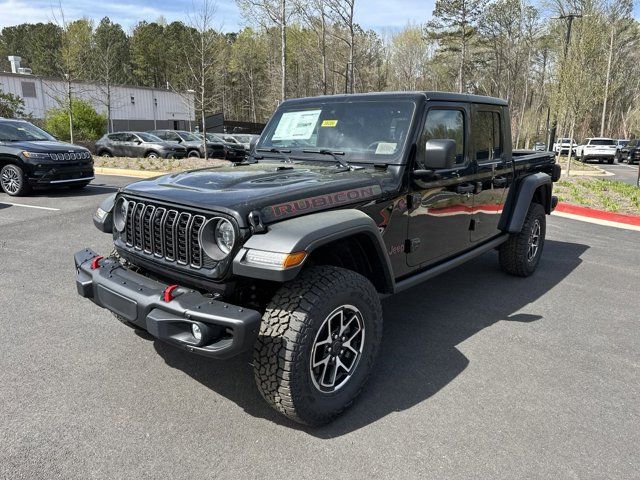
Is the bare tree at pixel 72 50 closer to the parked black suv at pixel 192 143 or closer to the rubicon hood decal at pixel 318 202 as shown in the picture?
the parked black suv at pixel 192 143

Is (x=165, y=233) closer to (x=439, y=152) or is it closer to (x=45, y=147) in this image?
(x=439, y=152)

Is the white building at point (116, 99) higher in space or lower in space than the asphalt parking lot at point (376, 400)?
higher

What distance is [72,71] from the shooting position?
2039 cm

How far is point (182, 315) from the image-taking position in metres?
2.52

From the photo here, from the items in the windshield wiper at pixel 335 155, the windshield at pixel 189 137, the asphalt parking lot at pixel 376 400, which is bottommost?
the asphalt parking lot at pixel 376 400

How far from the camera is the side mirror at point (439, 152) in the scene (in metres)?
3.38

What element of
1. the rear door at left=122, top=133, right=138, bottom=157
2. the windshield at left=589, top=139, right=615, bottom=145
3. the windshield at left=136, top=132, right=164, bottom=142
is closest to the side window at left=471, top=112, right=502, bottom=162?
the windshield at left=136, top=132, right=164, bottom=142

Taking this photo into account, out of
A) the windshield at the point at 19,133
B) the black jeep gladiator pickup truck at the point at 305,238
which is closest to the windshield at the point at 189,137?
the windshield at the point at 19,133

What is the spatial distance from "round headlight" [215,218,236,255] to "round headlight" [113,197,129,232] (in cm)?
94

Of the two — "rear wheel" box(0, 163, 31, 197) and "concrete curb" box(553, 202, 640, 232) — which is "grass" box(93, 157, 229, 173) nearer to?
"rear wheel" box(0, 163, 31, 197)

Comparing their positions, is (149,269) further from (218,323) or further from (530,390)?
(530,390)

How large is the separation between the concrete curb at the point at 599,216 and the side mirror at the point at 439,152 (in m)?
6.75

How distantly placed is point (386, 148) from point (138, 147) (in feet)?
57.6

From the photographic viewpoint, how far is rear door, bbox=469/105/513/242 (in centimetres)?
448
